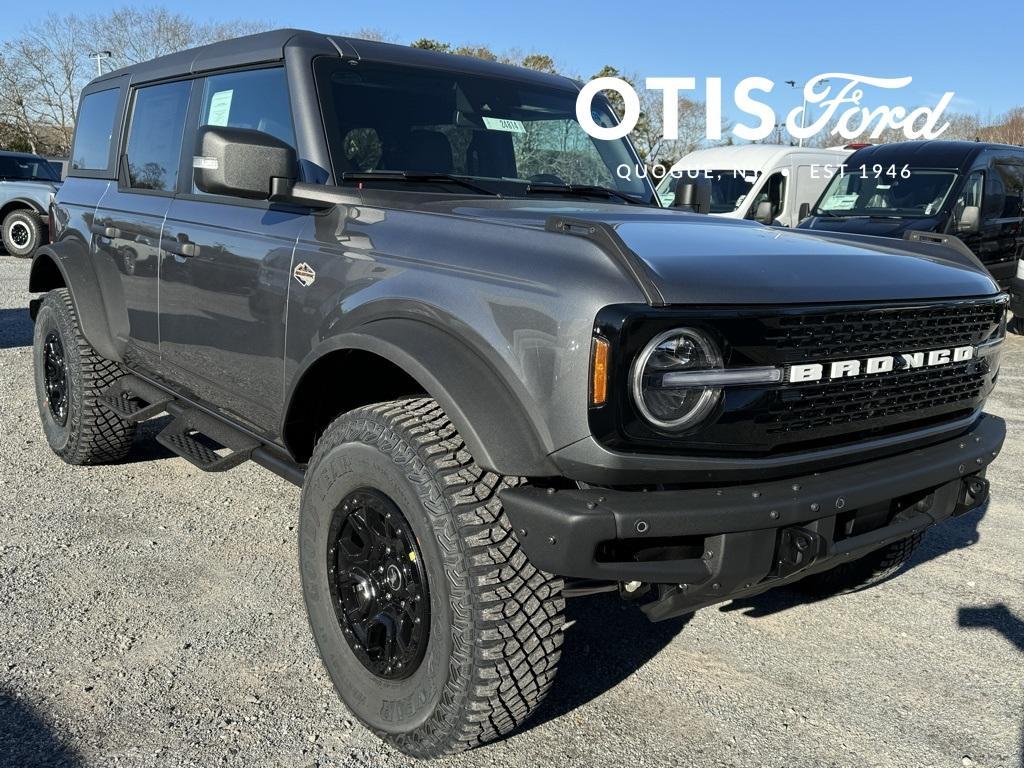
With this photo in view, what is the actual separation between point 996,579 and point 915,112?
11740 mm

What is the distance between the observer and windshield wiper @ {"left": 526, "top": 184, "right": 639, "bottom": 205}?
3.37m

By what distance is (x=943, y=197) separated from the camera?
1000 centimetres

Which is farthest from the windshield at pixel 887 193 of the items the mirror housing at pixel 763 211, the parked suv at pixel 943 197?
the mirror housing at pixel 763 211

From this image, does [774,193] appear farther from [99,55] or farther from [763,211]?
[99,55]

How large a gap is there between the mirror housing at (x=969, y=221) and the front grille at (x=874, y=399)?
7834mm

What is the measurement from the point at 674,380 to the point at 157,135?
3.13m

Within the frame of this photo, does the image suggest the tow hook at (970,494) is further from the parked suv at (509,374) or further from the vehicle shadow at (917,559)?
the vehicle shadow at (917,559)

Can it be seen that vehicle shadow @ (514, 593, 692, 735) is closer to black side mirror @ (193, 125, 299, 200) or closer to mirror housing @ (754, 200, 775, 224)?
black side mirror @ (193, 125, 299, 200)

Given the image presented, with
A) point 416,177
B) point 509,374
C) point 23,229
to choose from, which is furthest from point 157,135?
point 23,229

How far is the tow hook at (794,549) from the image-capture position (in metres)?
2.25

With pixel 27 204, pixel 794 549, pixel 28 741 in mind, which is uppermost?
pixel 27 204

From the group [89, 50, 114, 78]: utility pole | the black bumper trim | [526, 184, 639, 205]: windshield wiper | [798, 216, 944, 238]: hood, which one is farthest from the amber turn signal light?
[89, 50, 114, 78]: utility pole

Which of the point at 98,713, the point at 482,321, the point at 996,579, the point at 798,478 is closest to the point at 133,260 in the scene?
the point at 98,713

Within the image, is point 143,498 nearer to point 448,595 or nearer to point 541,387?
point 448,595
